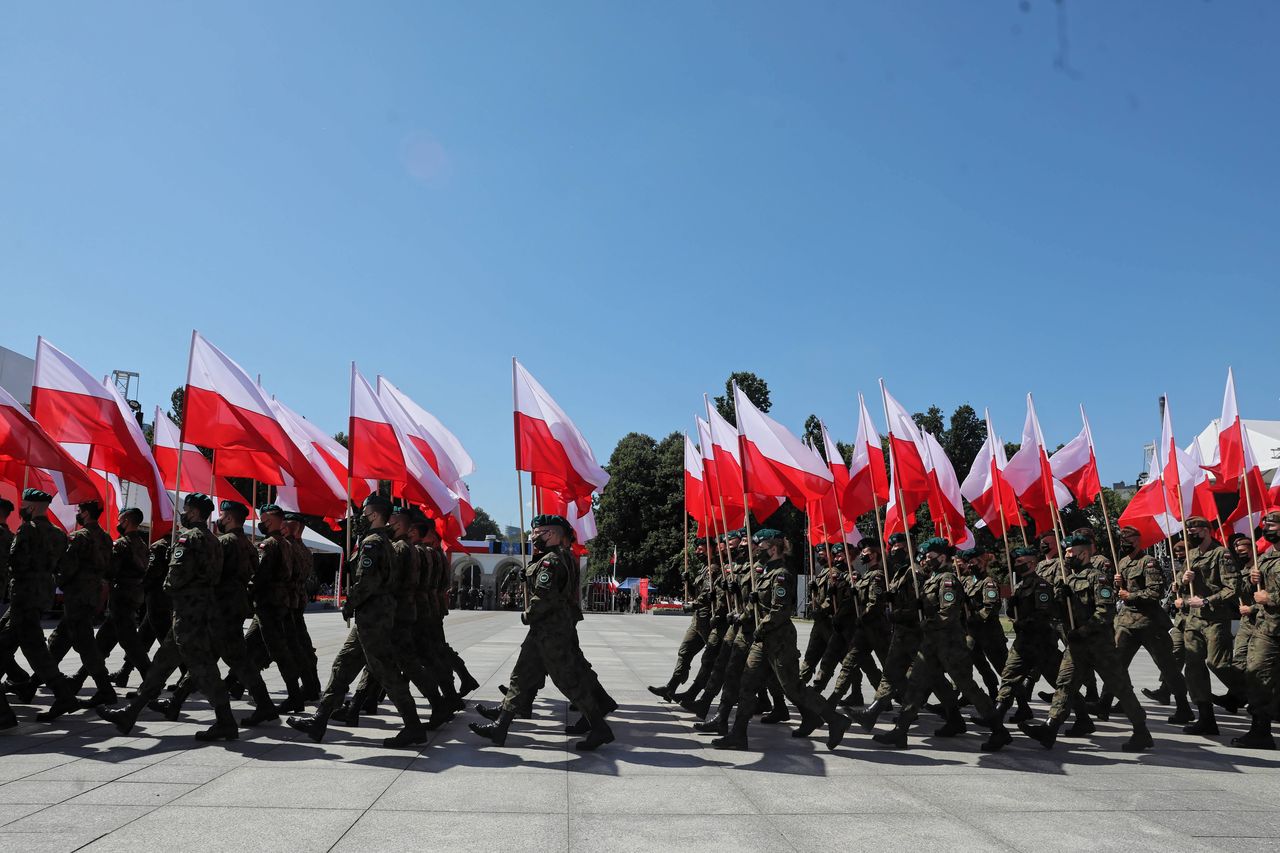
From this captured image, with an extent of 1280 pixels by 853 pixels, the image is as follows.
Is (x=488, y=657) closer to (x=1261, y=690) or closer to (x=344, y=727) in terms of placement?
(x=344, y=727)

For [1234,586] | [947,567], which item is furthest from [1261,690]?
[947,567]

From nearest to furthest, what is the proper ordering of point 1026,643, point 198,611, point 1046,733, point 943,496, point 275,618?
point 198,611, point 1046,733, point 275,618, point 1026,643, point 943,496

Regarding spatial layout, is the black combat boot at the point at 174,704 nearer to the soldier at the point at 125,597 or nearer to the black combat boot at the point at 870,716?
the soldier at the point at 125,597

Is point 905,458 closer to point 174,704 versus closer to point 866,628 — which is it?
point 866,628

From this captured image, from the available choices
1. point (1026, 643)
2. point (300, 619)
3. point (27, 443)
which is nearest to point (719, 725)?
point (1026, 643)

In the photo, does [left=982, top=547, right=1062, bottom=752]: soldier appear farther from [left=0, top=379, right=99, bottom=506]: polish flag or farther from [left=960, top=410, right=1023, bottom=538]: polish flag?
[left=0, top=379, right=99, bottom=506]: polish flag

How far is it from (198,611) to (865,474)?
29.8 feet

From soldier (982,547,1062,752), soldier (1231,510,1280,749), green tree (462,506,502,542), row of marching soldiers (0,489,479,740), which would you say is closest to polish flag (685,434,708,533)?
row of marching soldiers (0,489,479,740)

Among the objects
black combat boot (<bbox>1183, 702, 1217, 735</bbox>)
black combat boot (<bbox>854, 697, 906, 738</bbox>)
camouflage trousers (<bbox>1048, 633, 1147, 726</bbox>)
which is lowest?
black combat boot (<bbox>1183, 702, 1217, 735</bbox>)

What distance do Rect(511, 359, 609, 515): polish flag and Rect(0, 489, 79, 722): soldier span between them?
4579mm

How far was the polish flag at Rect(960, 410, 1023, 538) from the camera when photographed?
13406 millimetres

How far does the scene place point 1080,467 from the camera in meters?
13.4

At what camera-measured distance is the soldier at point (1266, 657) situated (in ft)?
25.7

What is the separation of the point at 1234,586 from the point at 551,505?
896 centimetres
